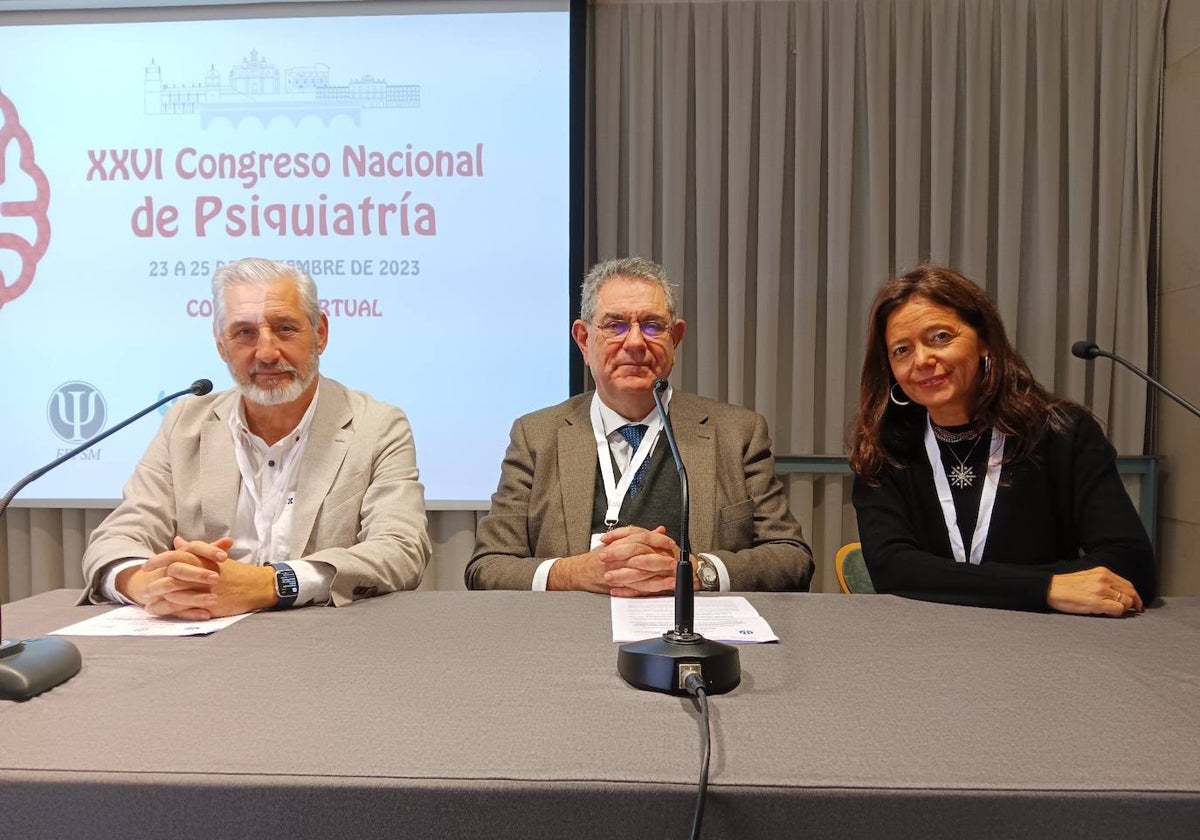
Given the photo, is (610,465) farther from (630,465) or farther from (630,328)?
(630,328)

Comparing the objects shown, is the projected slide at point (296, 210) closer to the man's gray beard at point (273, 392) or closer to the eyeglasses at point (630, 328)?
the eyeglasses at point (630, 328)

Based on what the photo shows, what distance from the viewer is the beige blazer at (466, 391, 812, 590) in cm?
199

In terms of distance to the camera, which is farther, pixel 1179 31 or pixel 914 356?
pixel 1179 31

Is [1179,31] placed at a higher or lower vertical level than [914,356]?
higher

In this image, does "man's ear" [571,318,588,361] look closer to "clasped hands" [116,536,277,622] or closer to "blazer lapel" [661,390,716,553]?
"blazer lapel" [661,390,716,553]

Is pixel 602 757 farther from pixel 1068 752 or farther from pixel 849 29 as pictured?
pixel 849 29

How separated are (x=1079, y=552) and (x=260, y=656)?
1.66 metres

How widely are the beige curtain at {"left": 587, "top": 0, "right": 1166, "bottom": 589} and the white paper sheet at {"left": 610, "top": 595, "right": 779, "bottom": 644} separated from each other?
1.96m

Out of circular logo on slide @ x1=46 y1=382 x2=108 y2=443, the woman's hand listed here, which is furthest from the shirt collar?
circular logo on slide @ x1=46 y1=382 x2=108 y2=443

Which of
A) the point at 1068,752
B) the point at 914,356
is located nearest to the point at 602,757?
the point at 1068,752

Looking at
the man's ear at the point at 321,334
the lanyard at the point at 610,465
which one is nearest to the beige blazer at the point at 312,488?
the man's ear at the point at 321,334

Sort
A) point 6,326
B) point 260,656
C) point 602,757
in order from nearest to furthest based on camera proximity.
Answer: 1. point 602,757
2. point 260,656
3. point 6,326

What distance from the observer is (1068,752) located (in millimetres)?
825

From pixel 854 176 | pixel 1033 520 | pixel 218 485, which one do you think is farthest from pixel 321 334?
pixel 854 176
